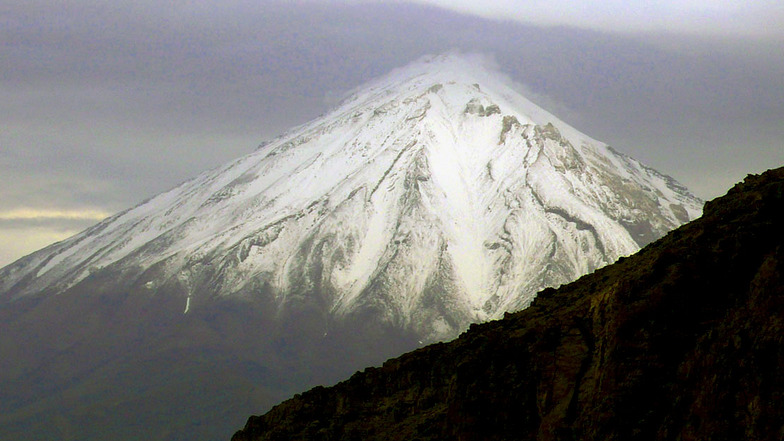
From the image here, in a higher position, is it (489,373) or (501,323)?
(501,323)

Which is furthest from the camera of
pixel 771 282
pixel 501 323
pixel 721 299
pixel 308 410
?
pixel 308 410

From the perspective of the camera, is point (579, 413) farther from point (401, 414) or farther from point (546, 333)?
point (401, 414)

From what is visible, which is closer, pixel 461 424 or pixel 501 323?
pixel 461 424

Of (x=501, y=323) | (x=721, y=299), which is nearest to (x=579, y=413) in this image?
(x=721, y=299)

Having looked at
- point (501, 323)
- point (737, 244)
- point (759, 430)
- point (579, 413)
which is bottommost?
point (759, 430)

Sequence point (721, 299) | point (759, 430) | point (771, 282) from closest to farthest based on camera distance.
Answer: point (759, 430)
point (771, 282)
point (721, 299)

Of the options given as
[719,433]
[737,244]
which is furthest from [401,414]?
[719,433]
